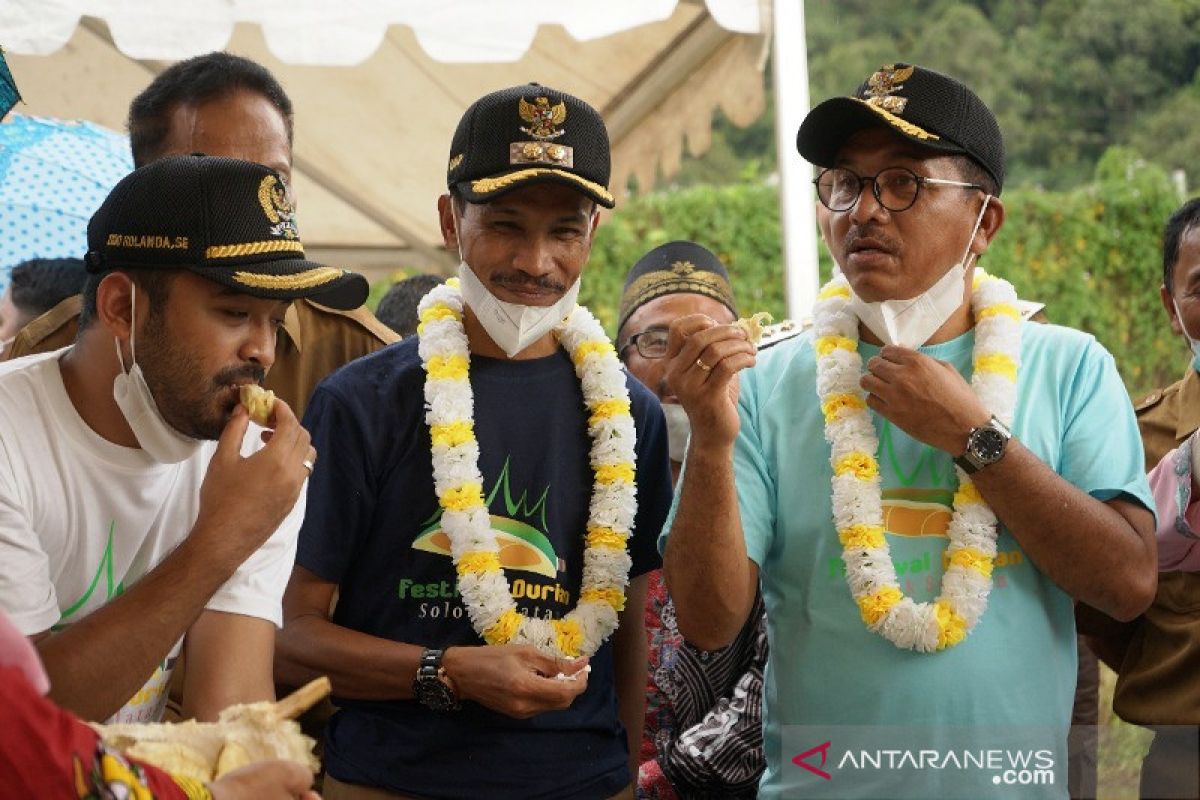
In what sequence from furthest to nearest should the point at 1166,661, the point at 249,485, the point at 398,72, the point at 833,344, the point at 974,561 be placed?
the point at 398,72 < the point at 1166,661 < the point at 833,344 < the point at 974,561 < the point at 249,485

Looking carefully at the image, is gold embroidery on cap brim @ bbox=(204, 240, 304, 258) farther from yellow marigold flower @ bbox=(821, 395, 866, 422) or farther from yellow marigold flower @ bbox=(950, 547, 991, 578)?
yellow marigold flower @ bbox=(950, 547, 991, 578)

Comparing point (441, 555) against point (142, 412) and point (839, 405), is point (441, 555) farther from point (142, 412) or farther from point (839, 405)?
point (839, 405)

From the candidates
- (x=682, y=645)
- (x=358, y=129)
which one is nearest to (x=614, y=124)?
(x=358, y=129)

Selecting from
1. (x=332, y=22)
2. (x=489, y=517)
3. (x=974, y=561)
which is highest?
(x=332, y=22)

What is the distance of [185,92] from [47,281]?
1.17 m

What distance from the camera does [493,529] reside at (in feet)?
11.1

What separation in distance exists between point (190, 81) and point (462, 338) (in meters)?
1.32

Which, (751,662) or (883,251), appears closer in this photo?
(883,251)

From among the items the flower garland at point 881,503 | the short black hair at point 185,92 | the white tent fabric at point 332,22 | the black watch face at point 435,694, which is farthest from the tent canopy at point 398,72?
the black watch face at point 435,694

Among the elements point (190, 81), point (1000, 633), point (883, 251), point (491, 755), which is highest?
point (190, 81)

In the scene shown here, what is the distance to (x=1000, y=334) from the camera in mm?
3416

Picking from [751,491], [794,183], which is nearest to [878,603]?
[751,491]

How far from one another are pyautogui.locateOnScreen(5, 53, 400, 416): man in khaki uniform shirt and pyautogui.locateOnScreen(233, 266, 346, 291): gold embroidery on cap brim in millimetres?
1007

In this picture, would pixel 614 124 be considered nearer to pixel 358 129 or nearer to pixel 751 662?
pixel 358 129
